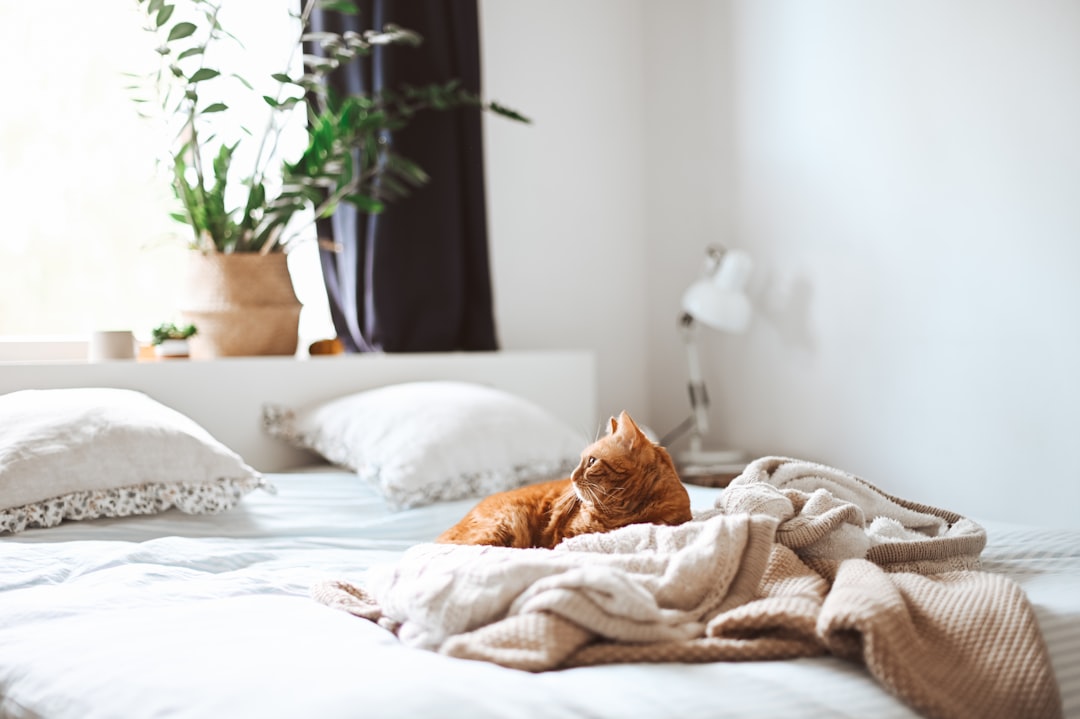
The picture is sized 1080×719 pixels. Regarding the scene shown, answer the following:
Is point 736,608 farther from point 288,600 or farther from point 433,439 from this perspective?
point 433,439

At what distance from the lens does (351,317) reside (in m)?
2.68

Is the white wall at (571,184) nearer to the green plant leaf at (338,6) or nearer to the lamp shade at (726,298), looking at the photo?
the lamp shade at (726,298)

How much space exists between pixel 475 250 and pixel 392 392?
0.79 meters

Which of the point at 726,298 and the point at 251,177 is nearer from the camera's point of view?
the point at 251,177

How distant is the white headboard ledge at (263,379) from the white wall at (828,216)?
461 mm

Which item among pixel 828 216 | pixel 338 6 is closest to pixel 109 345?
pixel 338 6

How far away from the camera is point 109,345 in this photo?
209 cm

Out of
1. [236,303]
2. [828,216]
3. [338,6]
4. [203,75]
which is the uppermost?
[338,6]

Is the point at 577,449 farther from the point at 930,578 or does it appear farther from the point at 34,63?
the point at 34,63

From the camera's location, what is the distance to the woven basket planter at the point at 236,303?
225 cm

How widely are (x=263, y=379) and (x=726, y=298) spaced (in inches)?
49.0

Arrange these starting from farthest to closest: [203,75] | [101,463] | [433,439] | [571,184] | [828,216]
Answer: [571,184], [828,216], [203,75], [433,439], [101,463]

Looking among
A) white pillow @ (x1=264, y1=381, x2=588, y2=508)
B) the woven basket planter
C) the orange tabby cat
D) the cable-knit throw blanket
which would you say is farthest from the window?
the cable-knit throw blanket

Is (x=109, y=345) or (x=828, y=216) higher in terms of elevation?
(x=828, y=216)
